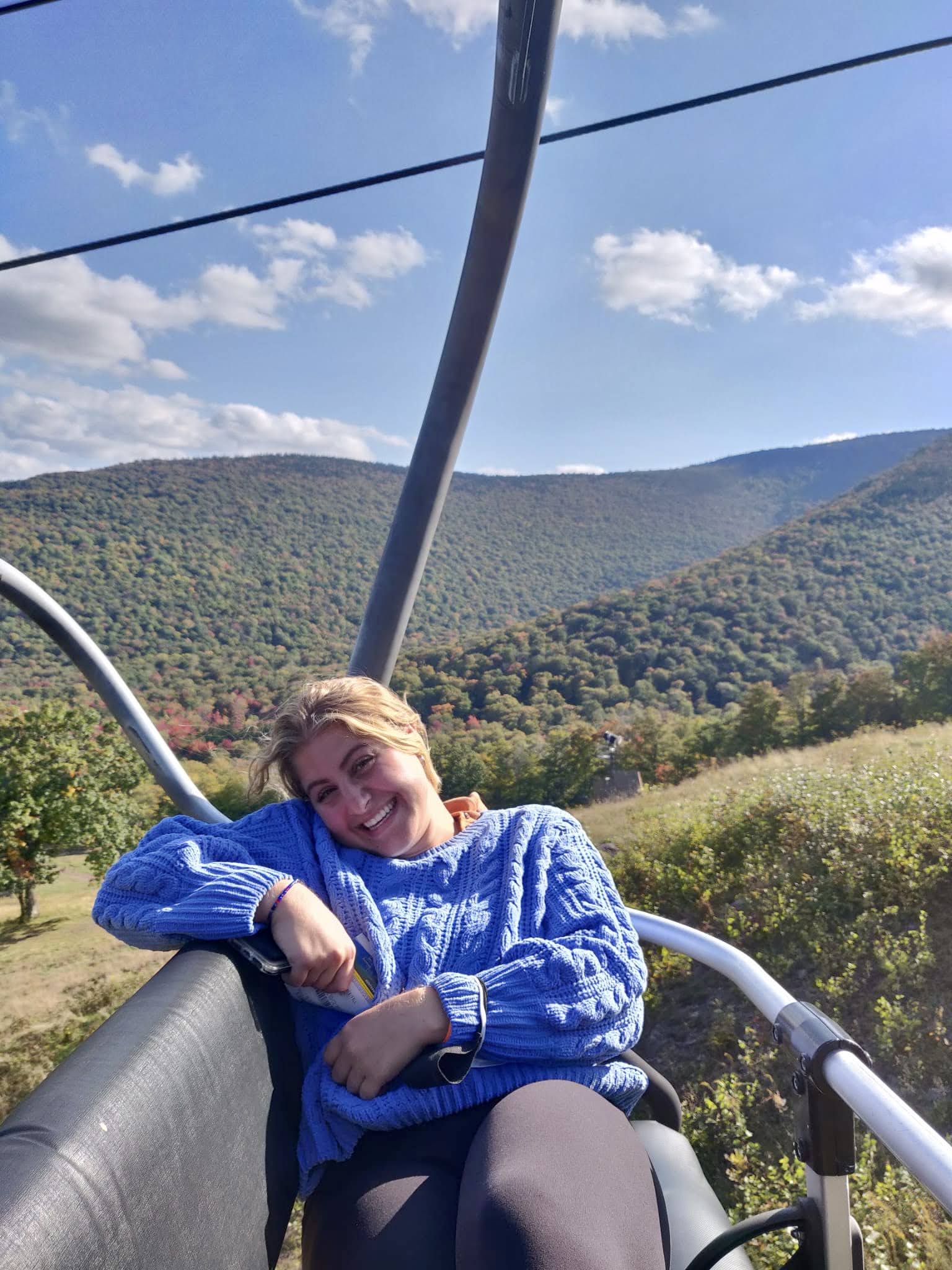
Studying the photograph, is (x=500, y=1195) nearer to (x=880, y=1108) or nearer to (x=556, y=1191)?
(x=556, y=1191)

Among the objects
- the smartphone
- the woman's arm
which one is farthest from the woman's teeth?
the smartphone

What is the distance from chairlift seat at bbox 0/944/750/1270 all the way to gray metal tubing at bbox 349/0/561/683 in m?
1.06

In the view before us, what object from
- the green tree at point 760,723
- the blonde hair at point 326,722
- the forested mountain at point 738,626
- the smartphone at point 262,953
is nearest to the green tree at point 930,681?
the green tree at point 760,723

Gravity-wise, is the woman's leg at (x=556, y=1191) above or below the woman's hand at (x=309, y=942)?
below

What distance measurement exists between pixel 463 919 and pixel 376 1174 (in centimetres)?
36

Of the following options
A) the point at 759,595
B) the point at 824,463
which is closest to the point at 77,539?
the point at 759,595

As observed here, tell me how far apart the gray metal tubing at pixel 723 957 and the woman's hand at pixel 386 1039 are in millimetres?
416

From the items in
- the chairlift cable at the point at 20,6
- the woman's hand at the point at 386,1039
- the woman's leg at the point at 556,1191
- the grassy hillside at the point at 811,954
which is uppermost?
the chairlift cable at the point at 20,6

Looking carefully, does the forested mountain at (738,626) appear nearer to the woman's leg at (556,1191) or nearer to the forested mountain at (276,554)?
the forested mountain at (276,554)

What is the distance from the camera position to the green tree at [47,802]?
12102mm

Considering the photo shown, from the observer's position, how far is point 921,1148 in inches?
29.6

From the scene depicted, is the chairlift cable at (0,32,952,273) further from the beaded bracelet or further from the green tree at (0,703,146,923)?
the green tree at (0,703,146,923)

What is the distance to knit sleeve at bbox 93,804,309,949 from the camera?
120cm

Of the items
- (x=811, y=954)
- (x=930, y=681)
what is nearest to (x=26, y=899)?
(x=811, y=954)
